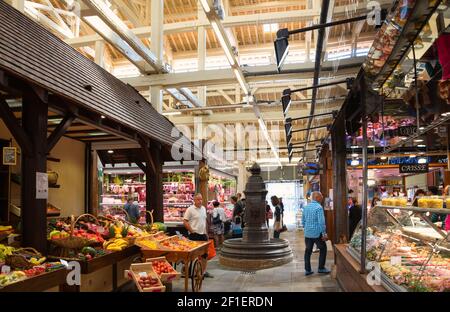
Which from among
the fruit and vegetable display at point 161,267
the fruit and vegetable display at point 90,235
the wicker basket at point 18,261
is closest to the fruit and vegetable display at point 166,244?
the fruit and vegetable display at point 90,235

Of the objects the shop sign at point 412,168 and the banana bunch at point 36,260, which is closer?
the banana bunch at point 36,260

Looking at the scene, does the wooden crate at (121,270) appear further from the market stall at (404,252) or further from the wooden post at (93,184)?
the market stall at (404,252)

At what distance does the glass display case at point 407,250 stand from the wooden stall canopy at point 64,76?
4.41 metres

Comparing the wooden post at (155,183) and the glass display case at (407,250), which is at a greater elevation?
the wooden post at (155,183)

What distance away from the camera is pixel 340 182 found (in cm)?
998

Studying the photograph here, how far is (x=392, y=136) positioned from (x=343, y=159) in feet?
4.34

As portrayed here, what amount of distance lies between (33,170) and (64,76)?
177 cm

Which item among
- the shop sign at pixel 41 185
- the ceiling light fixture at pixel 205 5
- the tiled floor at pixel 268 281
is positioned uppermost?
the ceiling light fixture at pixel 205 5

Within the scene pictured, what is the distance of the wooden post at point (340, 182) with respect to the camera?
9768 mm

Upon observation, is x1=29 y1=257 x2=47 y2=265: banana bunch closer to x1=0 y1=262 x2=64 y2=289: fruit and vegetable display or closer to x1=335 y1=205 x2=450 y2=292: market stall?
x1=0 y1=262 x2=64 y2=289: fruit and vegetable display

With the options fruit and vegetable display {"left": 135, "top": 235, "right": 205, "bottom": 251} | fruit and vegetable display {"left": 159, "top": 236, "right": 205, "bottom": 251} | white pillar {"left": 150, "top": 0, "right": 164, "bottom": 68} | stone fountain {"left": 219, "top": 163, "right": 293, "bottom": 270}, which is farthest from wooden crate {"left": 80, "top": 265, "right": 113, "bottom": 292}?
white pillar {"left": 150, "top": 0, "right": 164, "bottom": 68}

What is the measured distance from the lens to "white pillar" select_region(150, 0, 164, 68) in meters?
11.6

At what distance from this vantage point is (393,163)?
16172mm
